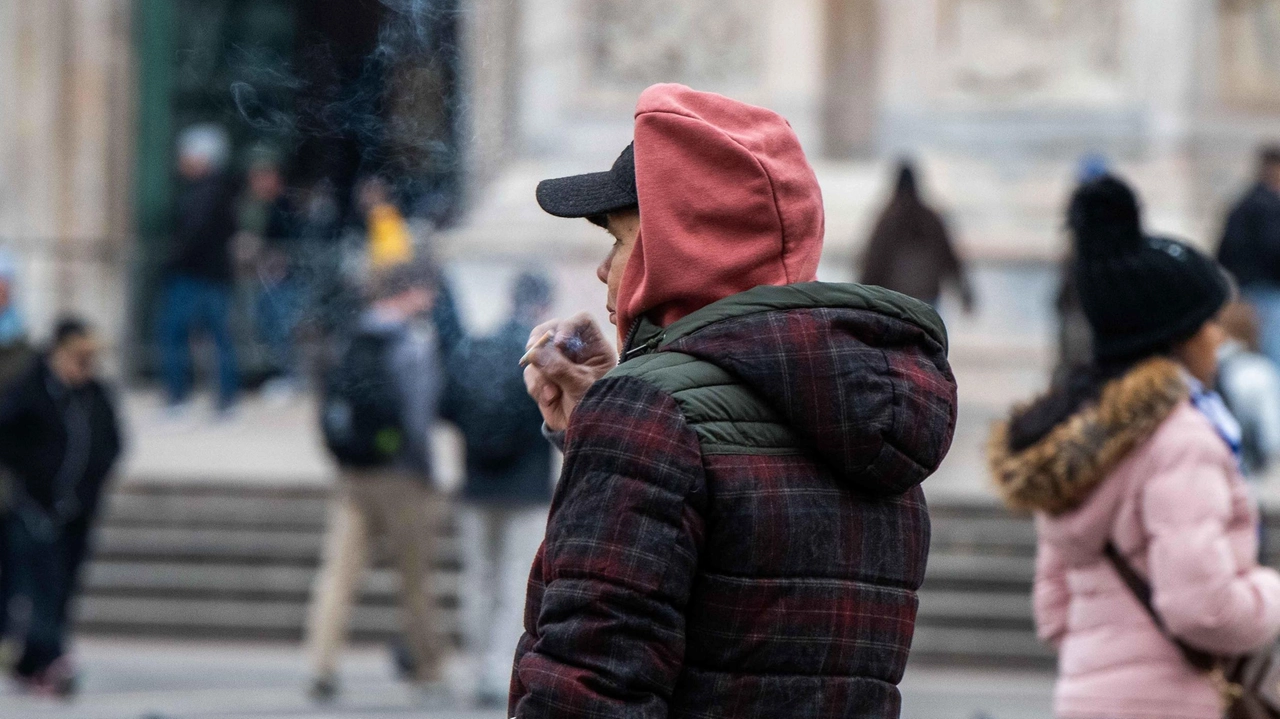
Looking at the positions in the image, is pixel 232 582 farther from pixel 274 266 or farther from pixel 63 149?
pixel 63 149

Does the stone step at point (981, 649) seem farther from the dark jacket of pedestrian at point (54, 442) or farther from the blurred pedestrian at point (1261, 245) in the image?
the dark jacket of pedestrian at point (54, 442)

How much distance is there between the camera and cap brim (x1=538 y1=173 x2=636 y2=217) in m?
2.46

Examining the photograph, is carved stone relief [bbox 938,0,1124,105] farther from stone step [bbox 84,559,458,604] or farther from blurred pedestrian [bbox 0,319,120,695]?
blurred pedestrian [bbox 0,319,120,695]

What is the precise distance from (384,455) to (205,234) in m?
6.02

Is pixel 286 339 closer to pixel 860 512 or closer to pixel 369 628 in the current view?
pixel 369 628

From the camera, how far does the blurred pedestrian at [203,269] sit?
45.1 feet

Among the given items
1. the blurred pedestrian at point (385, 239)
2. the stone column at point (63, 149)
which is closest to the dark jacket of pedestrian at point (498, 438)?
the blurred pedestrian at point (385, 239)

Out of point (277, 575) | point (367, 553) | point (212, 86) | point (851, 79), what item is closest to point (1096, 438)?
point (367, 553)

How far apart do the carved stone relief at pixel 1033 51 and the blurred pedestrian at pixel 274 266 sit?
513 centimetres

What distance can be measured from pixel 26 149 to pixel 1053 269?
27.8 ft

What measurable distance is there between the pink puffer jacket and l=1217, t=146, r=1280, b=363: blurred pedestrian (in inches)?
339

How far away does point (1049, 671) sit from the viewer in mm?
9305

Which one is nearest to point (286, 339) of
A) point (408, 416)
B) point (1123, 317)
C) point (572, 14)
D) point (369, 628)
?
point (572, 14)

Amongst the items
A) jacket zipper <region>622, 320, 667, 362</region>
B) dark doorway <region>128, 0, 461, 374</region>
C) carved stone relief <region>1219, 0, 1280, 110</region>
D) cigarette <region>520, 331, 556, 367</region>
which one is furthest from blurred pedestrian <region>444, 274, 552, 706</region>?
carved stone relief <region>1219, 0, 1280, 110</region>
